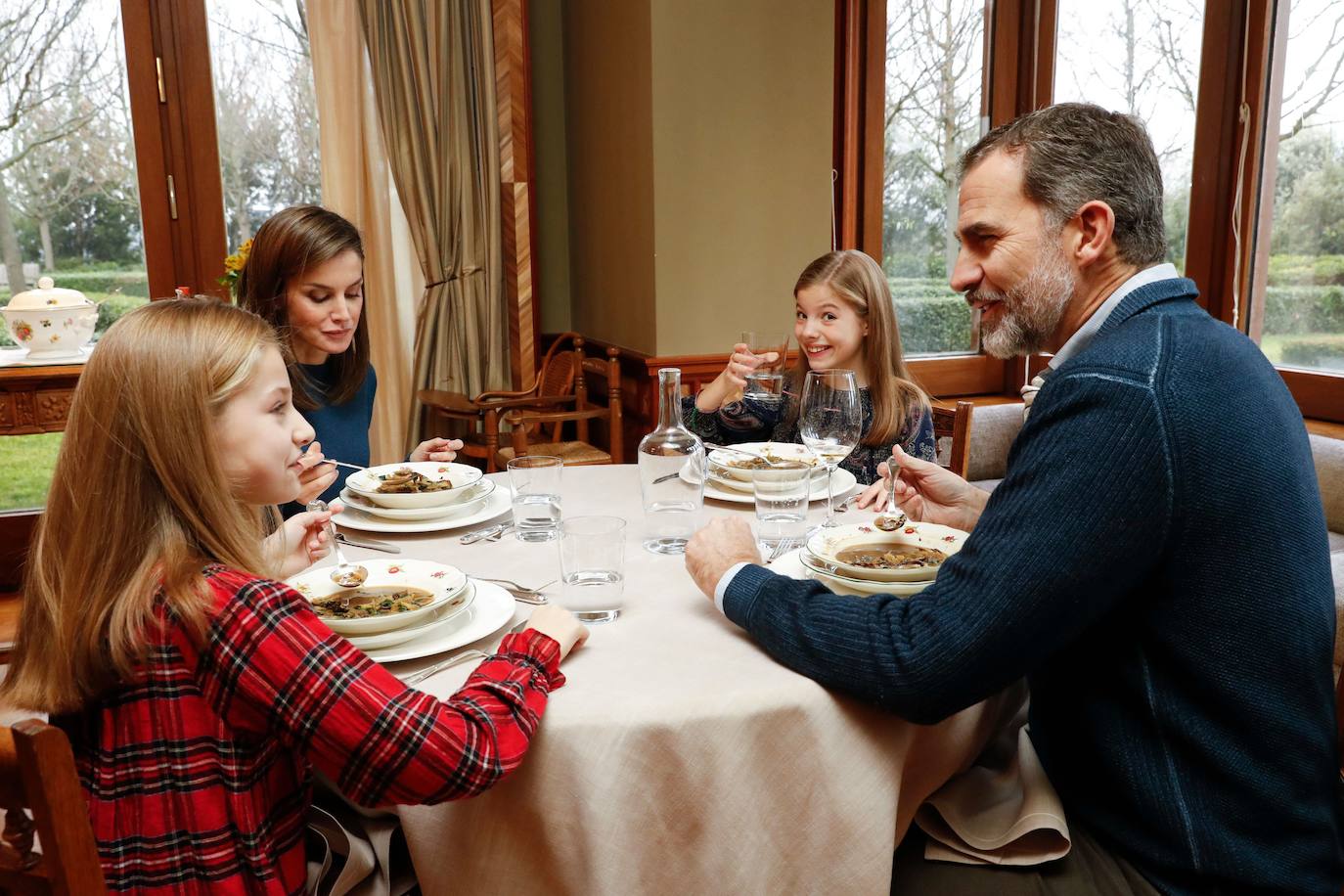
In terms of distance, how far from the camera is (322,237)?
232cm

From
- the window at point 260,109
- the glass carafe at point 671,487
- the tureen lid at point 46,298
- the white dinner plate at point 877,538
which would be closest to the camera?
the white dinner plate at point 877,538

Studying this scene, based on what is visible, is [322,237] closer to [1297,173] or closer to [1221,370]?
[1221,370]

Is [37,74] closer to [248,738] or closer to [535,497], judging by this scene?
[535,497]

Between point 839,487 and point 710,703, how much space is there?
953 mm

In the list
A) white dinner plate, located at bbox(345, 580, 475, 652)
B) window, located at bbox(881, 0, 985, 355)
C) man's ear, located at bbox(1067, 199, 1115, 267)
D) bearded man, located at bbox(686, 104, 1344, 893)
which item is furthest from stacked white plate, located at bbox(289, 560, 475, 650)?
window, located at bbox(881, 0, 985, 355)

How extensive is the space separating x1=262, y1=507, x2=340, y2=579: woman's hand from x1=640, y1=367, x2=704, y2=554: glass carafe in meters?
0.49

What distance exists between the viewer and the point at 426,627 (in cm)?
122

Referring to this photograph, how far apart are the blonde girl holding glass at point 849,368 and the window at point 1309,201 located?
1.73 m

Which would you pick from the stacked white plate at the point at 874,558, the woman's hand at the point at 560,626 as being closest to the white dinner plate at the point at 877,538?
the stacked white plate at the point at 874,558

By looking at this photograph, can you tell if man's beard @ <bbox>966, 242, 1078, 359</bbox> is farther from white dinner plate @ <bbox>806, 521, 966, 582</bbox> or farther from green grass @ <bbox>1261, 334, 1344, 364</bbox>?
green grass @ <bbox>1261, 334, 1344, 364</bbox>

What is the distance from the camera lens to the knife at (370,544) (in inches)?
65.1

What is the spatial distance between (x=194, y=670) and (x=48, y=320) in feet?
11.5

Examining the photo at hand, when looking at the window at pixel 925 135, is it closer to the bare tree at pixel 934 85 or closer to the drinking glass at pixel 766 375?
the bare tree at pixel 934 85

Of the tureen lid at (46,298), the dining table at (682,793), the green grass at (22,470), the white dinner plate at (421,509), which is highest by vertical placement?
the tureen lid at (46,298)
